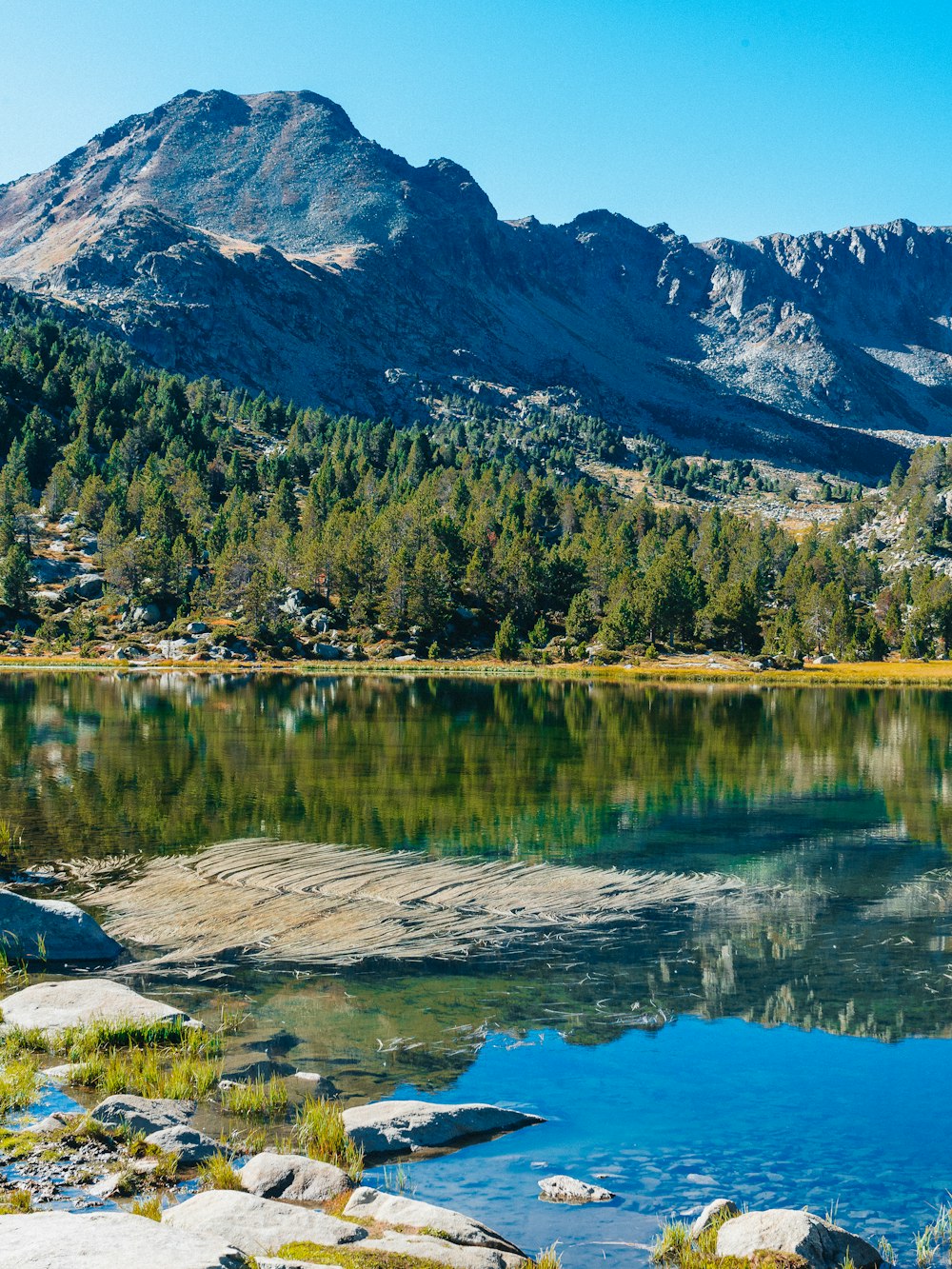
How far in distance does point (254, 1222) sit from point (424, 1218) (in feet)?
6.00

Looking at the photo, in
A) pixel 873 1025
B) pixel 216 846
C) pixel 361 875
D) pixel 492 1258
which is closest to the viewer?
pixel 492 1258

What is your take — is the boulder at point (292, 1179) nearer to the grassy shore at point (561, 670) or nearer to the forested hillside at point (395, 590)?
the grassy shore at point (561, 670)

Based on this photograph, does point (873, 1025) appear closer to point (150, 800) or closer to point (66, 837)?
point (66, 837)

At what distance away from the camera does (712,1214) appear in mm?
11258

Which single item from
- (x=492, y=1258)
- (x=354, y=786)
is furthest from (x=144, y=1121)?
(x=354, y=786)

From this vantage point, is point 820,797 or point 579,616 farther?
point 579,616

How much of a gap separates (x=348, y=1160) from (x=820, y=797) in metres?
36.2

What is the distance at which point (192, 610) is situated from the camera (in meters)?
166

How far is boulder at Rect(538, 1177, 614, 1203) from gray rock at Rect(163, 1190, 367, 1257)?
2784mm

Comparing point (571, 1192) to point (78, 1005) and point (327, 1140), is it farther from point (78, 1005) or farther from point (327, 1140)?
point (78, 1005)

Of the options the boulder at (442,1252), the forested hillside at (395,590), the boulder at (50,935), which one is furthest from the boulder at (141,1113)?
the forested hillside at (395,590)

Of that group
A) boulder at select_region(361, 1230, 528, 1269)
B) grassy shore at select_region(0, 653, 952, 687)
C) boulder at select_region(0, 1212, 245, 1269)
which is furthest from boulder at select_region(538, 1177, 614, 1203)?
grassy shore at select_region(0, 653, 952, 687)

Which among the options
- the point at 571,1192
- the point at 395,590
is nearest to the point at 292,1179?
the point at 571,1192

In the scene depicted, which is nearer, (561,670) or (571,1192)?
(571,1192)
